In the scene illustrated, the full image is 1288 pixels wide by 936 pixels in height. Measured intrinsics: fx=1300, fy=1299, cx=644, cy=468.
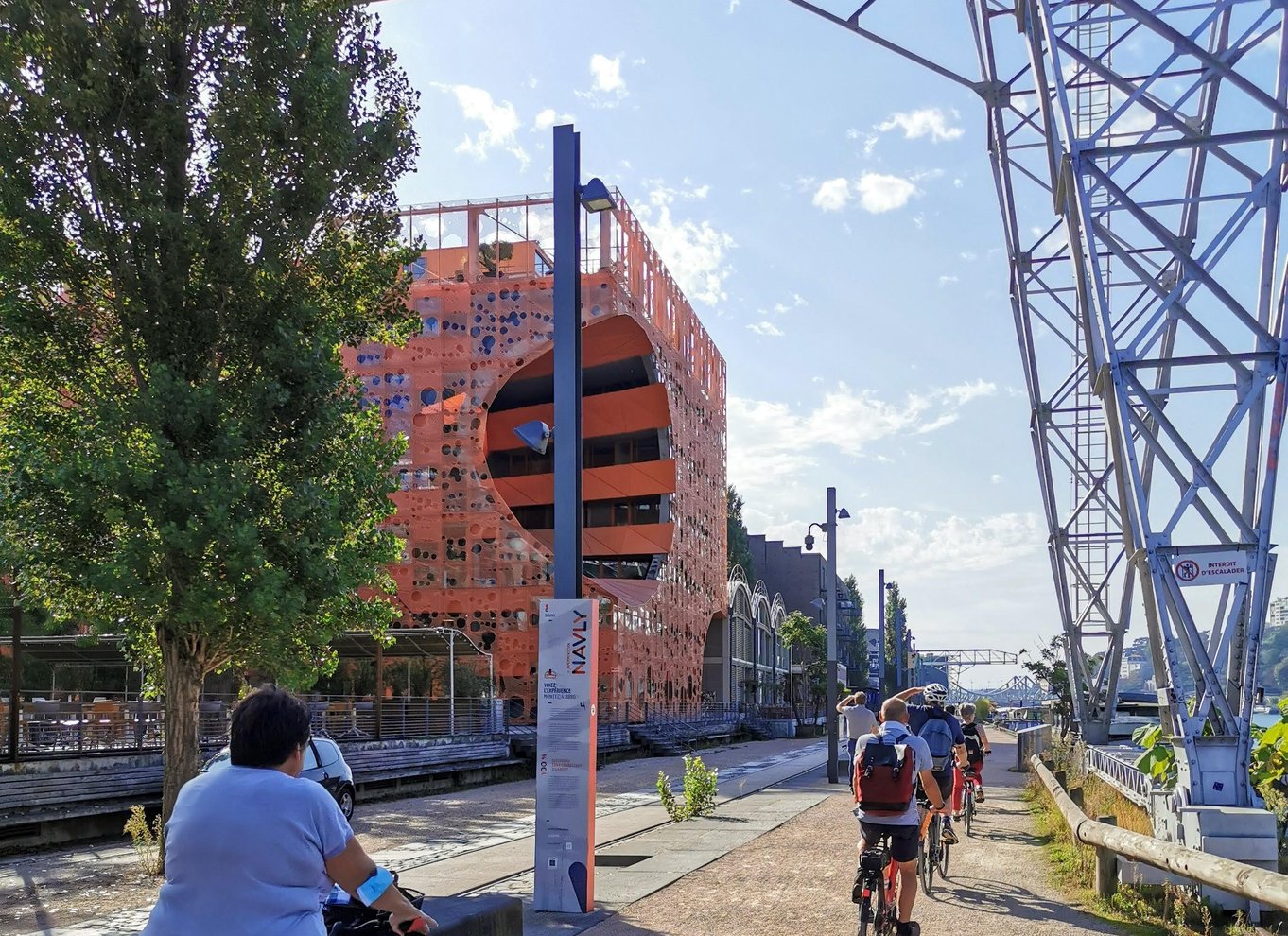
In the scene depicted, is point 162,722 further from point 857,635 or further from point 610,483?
point 857,635

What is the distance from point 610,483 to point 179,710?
57.8 metres

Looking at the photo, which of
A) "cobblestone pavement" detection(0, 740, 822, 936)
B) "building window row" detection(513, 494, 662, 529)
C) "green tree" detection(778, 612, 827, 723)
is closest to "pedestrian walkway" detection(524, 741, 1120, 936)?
"cobblestone pavement" detection(0, 740, 822, 936)

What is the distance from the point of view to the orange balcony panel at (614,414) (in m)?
69.3

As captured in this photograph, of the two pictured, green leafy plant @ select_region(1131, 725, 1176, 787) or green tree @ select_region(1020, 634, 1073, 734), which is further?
green tree @ select_region(1020, 634, 1073, 734)

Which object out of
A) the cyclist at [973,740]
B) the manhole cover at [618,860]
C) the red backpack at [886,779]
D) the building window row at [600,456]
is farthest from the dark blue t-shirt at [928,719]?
the building window row at [600,456]

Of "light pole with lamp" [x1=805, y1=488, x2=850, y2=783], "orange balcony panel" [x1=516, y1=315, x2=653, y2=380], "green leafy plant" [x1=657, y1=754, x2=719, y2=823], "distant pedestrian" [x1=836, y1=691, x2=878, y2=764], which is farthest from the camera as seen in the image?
"orange balcony panel" [x1=516, y1=315, x2=653, y2=380]

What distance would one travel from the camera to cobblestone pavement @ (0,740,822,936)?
39.7 feet

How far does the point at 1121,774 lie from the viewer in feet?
54.4

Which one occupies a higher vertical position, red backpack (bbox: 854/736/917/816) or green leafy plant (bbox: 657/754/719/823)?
red backpack (bbox: 854/736/917/816)

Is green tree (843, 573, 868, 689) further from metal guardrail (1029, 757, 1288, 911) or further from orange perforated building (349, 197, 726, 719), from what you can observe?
metal guardrail (1029, 757, 1288, 911)

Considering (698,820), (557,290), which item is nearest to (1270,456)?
(557,290)

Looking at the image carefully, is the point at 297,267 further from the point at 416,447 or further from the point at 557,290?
the point at 416,447

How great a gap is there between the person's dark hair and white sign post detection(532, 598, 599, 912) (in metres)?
6.95

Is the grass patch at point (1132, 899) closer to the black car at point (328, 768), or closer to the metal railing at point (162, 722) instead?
the metal railing at point (162, 722)
